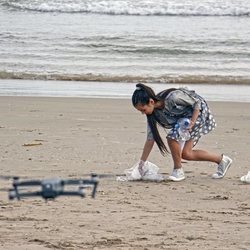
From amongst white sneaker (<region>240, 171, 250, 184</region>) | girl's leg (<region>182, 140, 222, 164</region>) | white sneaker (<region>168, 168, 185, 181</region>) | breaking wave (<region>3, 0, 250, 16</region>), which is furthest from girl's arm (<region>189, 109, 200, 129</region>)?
breaking wave (<region>3, 0, 250, 16</region>)

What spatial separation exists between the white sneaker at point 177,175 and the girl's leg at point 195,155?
23cm

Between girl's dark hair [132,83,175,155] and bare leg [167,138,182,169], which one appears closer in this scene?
girl's dark hair [132,83,175,155]

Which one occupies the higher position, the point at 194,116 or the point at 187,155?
the point at 194,116

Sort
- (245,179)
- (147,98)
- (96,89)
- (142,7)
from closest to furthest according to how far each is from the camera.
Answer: (147,98), (245,179), (96,89), (142,7)

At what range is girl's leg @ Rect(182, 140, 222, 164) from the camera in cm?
787

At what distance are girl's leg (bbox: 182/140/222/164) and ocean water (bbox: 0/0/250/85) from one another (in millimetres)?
8147

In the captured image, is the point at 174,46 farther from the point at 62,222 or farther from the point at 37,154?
the point at 62,222

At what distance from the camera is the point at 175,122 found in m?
7.72

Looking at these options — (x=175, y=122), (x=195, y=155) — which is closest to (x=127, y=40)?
(x=195, y=155)

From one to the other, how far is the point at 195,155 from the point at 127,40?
13.7 metres

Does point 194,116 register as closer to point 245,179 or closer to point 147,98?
point 147,98

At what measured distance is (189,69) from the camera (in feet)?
58.4

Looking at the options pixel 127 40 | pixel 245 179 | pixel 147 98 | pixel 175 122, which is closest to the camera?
pixel 147 98

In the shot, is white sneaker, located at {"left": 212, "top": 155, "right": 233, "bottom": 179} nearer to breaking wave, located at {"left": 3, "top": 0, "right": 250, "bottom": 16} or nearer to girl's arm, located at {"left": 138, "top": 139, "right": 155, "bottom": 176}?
girl's arm, located at {"left": 138, "top": 139, "right": 155, "bottom": 176}
